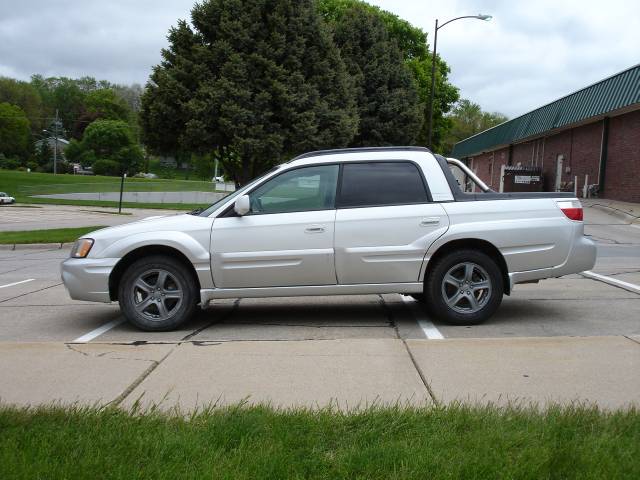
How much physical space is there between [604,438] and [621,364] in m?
1.70

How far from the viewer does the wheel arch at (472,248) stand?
6.53 metres

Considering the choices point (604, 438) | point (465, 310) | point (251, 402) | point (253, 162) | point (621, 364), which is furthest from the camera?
point (253, 162)

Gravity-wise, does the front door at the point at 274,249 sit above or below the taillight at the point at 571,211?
below

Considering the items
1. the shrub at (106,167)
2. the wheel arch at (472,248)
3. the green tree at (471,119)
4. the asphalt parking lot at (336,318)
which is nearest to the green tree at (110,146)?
the shrub at (106,167)

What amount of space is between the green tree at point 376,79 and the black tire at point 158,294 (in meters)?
34.1

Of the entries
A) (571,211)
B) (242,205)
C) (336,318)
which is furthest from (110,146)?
(571,211)

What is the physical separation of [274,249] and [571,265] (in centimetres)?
308

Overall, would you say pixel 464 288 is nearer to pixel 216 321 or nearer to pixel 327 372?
pixel 327 372

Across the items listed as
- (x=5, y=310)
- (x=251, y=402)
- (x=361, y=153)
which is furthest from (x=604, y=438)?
(x=5, y=310)

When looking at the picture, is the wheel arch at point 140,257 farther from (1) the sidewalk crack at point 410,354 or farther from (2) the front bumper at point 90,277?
(1) the sidewalk crack at point 410,354

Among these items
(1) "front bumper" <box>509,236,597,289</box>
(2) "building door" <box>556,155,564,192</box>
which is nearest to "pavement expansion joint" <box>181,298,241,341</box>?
(1) "front bumper" <box>509,236,597,289</box>

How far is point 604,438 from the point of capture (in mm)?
3295

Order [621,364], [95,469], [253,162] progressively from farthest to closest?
[253,162] → [621,364] → [95,469]

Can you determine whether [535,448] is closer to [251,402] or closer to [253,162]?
[251,402]
